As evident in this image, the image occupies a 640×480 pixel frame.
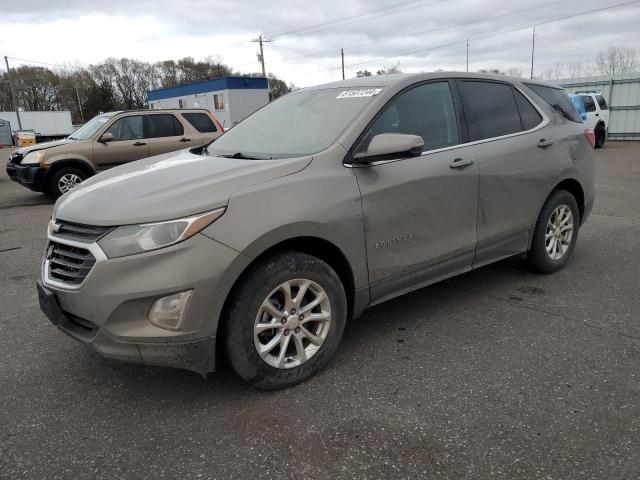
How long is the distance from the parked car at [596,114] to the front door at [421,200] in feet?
53.8

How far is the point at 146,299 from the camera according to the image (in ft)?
8.09

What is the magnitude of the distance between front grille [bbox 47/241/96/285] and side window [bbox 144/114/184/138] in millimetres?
7949

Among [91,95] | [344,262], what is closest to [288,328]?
[344,262]

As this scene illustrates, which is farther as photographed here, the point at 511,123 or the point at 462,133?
the point at 511,123

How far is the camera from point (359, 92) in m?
3.53

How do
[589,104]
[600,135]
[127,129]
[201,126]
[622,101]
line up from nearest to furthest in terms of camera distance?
[127,129]
[201,126]
[589,104]
[600,135]
[622,101]

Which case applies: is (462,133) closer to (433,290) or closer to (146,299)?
(433,290)

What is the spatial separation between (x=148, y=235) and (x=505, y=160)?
9.08 ft

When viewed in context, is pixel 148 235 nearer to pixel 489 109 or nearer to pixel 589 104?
pixel 489 109

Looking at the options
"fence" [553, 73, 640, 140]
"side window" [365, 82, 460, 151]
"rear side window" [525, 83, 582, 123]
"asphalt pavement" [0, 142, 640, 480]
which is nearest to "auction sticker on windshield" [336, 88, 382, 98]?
"side window" [365, 82, 460, 151]

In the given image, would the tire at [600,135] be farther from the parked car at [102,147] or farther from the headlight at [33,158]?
the headlight at [33,158]

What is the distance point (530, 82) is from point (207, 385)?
375 centimetres

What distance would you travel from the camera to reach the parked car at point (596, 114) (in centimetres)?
1784

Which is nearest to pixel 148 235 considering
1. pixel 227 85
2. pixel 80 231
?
pixel 80 231
